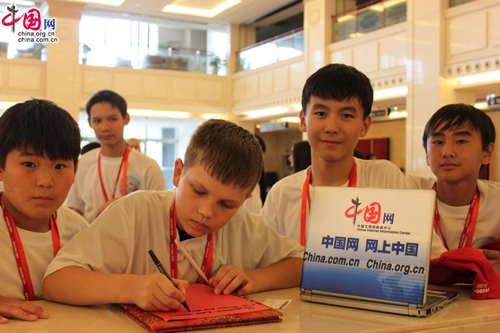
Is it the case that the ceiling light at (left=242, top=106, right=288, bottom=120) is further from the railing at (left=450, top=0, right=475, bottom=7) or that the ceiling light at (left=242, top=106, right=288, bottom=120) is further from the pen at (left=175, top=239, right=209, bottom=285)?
the pen at (left=175, top=239, right=209, bottom=285)

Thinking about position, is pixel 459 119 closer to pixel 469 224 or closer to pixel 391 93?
pixel 469 224

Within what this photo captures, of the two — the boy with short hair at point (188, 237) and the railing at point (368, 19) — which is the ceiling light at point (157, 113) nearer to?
the railing at point (368, 19)

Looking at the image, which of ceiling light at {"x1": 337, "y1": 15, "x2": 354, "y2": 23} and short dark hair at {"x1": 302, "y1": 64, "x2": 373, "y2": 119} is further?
ceiling light at {"x1": 337, "y1": 15, "x2": 354, "y2": 23}

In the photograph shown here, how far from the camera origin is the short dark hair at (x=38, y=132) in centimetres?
173

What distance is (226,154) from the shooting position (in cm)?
173

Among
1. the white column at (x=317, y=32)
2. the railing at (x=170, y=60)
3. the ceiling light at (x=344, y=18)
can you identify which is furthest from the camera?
the railing at (x=170, y=60)

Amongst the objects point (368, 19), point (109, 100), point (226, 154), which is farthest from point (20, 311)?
point (368, 19)

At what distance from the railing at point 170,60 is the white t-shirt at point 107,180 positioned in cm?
1313

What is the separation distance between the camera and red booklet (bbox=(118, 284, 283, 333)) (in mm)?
1251

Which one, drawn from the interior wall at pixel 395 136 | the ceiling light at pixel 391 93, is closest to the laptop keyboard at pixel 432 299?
the ceiling light at pixel 391 93

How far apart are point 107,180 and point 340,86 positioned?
2.77 meters

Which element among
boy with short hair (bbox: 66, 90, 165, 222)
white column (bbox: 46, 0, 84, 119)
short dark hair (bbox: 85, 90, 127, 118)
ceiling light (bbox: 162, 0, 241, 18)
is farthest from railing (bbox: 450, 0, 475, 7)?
white column (bbox: 46, 0, 84, 119)

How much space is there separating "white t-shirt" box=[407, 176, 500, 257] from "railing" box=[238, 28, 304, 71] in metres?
13.5

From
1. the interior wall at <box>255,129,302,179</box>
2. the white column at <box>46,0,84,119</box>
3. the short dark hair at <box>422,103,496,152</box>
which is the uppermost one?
the white column at <box>46,0,84,119</box>
